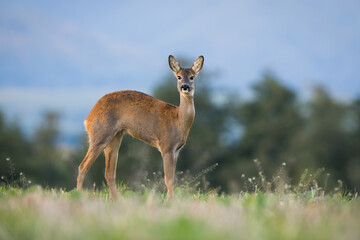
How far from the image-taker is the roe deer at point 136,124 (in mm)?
7512

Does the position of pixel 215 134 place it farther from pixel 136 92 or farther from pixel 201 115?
pixel 136 92

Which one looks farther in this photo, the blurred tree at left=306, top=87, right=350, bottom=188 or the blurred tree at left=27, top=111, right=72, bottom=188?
the blurred tree at left=27, top=111, right=72, bottom=188

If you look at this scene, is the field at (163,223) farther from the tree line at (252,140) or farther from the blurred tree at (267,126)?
the blurred tree at (267,126)

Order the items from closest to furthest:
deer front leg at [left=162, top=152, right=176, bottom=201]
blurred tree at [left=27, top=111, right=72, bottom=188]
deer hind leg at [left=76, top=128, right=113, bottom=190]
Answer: deer front leg at [left=162, top=152, right=176, bottom=201] → deer hind leg at [left=76, top=128, right=113, bottom=190] → blurred tree at [left=27, top=111, right=72, bottom=188]

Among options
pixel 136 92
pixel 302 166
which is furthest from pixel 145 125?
pixel 302 166

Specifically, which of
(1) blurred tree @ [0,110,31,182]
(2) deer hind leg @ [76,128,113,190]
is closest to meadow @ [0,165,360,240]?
(2) deer hind leg @ [76,128,113,190]

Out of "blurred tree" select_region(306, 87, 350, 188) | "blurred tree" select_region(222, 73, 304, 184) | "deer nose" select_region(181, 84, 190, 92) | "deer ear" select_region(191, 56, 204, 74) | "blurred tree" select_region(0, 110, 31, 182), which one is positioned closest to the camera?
"deer nose" select_region(181, 84, 190, 92)

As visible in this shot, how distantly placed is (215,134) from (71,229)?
33.2m

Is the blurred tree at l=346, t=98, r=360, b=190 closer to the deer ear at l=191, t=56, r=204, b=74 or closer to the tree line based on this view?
the tree line

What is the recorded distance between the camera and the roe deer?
7512mm

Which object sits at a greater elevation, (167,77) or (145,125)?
(167,77)

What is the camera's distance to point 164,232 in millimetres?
3205

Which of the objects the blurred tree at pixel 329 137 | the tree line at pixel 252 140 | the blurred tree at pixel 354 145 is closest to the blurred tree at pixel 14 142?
the tree line at pixel 252 140

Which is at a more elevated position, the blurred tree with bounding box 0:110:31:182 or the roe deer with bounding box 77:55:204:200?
the roe deer with bounding box 77:55:204:200
